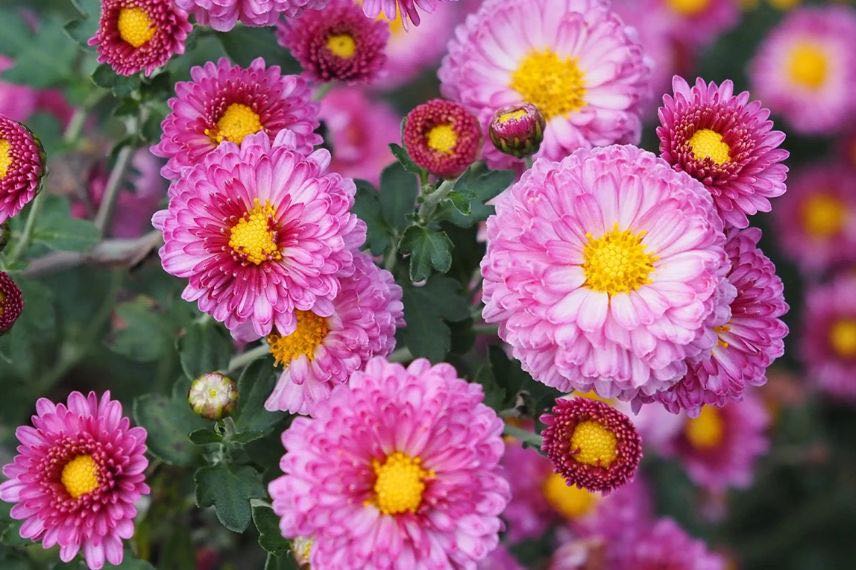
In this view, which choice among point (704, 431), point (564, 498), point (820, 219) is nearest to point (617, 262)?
point (564, 498)

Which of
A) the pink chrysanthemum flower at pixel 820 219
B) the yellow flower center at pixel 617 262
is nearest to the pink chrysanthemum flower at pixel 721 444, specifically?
the pink chrysanthemum flower at pixel 820 219

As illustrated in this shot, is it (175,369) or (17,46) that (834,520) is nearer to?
(175,369)

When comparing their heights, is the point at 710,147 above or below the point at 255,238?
above

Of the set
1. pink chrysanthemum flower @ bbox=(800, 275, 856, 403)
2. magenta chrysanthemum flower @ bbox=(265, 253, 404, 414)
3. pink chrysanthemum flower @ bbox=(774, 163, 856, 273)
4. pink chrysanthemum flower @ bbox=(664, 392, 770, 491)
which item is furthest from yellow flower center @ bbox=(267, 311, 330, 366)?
pink chrysanthemum flower @ bbox=(774, 163, 856, 273)

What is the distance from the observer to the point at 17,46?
164cm

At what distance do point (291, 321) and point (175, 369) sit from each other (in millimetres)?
918

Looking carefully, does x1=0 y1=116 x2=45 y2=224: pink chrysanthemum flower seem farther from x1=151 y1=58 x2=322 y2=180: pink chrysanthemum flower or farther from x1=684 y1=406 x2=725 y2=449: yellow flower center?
x1=684 y1=406 x2=725 y2=449: yellow flower center

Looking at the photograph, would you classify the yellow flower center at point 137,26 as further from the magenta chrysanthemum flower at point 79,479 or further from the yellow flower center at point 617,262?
the yellow flower center at point 617,262

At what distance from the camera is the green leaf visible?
3.77 ft

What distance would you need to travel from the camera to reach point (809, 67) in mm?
2898

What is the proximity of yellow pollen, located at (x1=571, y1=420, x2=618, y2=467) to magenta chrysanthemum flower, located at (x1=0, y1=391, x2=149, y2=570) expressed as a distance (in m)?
0.52

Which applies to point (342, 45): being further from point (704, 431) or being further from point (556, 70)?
point (704, 431)

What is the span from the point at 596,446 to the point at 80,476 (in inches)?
24.2

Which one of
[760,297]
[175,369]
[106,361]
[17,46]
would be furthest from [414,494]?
[106,361]
